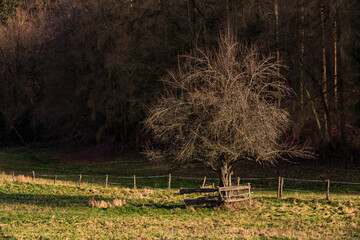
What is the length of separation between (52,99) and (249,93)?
51.3m

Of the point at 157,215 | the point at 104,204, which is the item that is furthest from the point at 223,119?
the point at 104,204

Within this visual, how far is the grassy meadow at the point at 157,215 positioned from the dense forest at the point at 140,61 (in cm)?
860

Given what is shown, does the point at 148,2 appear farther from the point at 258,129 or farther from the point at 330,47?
the point at 258,129

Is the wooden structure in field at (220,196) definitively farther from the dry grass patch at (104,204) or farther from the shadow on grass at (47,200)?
the shadow on grass at (47,200)

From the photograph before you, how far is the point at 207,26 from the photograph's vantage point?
42.1 meters

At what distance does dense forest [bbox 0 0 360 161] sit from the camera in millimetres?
36250

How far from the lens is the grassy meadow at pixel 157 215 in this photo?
15.2 meters

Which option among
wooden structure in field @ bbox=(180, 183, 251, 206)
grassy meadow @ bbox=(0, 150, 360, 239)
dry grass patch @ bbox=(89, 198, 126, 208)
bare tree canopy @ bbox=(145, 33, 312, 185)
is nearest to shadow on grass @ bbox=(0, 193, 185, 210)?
grassy meadow @ bbox=(0, 150, 360, 239)

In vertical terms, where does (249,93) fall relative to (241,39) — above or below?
below

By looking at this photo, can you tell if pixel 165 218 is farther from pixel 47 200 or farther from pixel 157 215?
pixel 47 200

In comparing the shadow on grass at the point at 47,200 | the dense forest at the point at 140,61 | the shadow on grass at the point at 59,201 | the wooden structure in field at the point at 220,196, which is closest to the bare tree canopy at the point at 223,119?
the wooden structure in field at the point at 220,196

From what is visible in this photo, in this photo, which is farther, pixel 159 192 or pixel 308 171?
pixel 308 171

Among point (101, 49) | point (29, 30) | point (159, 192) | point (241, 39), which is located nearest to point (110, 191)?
point (159, 192)

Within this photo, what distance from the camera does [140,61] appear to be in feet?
144
